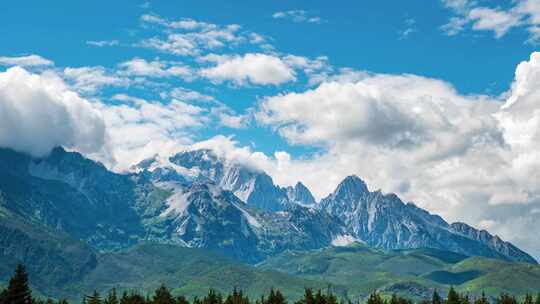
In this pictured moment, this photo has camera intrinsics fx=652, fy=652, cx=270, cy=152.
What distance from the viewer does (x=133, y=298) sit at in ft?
490

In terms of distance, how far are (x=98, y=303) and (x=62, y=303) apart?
54352 millimetres

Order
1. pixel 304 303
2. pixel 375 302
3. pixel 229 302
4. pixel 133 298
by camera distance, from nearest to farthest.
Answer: pixel 133 298 < pixel 304 303 < pixel 229 302 < pixel 375 302

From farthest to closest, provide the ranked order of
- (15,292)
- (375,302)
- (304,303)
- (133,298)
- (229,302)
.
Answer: (375,302) < (229,302) < (304,303) < (133,298) < (15,292)

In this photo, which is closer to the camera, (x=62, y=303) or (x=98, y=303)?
(x=98, y=303)

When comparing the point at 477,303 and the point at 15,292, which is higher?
the point at 477,303

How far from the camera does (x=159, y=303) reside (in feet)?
494

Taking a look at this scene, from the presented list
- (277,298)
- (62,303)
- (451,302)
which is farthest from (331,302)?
(62,303)

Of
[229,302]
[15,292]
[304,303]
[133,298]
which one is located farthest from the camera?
[229,302]

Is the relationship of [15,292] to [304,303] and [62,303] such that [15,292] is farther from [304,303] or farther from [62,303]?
[62,303]

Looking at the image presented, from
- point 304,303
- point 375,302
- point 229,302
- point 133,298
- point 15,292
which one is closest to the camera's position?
point 15,292

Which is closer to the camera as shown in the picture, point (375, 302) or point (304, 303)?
point (304, 303)

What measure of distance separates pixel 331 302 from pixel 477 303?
49.1 metres

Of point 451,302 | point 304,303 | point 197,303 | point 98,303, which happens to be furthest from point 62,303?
point 451,302

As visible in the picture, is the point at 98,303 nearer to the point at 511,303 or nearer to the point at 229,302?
the point at 229,302
